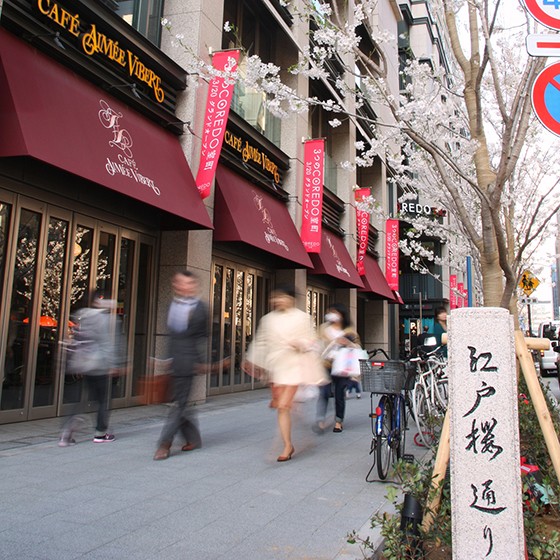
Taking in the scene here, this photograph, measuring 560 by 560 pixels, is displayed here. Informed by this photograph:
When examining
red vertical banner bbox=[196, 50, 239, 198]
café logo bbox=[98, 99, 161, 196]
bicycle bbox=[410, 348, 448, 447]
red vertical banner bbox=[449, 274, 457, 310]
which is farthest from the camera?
red vertical banner bbox=[449, 274, 457, 310]

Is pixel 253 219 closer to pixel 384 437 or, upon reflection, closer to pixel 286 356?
pixel 286 356

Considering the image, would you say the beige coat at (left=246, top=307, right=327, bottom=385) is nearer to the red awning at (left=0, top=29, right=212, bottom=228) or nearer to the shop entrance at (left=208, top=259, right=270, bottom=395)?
the red awning at (left=0, top=29, right=212, bottom=228)

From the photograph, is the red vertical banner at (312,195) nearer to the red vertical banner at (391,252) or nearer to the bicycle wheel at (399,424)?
the bicycle wheel at (399,424)

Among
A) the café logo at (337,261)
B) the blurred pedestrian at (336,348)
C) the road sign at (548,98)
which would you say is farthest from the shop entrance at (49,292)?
the café logo at (337,261)

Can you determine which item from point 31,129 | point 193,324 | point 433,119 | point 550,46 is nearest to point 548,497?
point 550,46

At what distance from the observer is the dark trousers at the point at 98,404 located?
6.44 metres

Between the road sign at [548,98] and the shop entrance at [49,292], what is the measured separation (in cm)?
519

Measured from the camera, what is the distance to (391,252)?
82.1 feet

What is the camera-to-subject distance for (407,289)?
124ft

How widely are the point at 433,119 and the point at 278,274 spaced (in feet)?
21.1

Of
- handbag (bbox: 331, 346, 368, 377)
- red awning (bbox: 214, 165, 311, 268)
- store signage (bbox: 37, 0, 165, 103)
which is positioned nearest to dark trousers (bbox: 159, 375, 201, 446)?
handbag (bbox: 331, 346, 368, 377)

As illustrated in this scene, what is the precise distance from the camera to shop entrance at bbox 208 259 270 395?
484 inches

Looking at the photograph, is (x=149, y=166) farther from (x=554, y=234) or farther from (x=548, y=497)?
(x=554, y=234)

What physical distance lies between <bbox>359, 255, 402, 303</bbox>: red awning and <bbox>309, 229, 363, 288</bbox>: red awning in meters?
1.83
